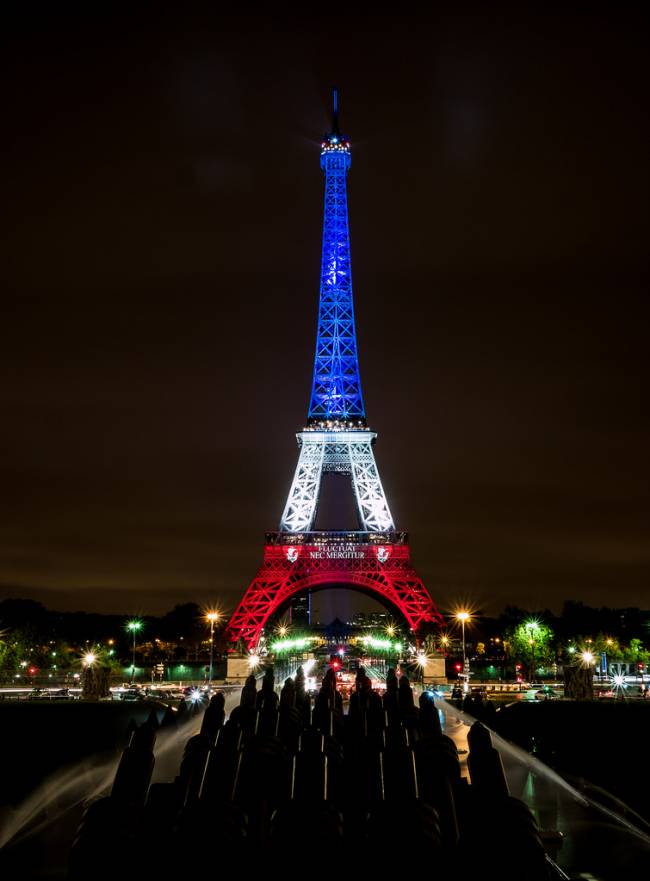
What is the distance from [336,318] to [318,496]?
1862cm

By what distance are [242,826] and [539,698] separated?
39.0 m

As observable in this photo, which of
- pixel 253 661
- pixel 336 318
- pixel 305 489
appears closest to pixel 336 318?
pixel 336 318

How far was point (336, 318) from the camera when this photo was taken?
83062 mm

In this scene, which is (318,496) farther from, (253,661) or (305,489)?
(253,661)

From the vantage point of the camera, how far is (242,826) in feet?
33.3

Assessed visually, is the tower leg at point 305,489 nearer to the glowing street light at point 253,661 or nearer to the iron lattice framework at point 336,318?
the iron lattice framework at point 336,318

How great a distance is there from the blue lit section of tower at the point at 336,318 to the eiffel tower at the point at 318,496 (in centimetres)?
10

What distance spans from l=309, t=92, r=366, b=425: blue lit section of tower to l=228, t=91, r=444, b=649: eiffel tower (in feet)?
0.33

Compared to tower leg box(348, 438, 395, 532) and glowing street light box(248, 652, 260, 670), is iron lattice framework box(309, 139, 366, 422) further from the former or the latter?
glowing street light box(248, 652, 260, 670)

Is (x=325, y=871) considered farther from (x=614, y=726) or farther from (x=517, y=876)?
(x=614, y=726)

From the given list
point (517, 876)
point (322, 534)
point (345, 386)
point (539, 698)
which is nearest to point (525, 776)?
point (517, 876)

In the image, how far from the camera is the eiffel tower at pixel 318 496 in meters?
70.6

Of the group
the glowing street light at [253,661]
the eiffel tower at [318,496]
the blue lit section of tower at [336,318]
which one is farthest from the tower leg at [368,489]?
the glowing street light at [253,661]

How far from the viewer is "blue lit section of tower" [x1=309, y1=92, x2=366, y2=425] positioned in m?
81.2
